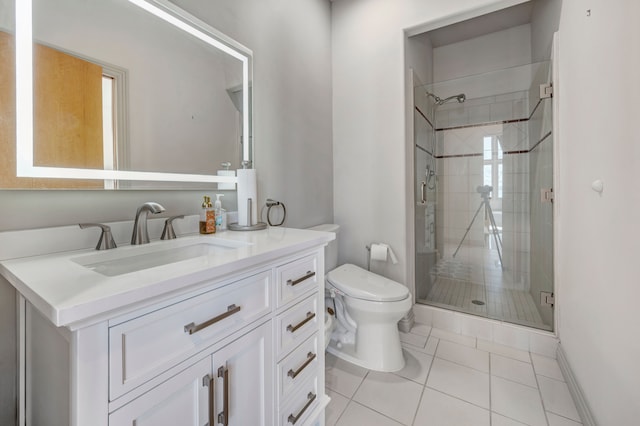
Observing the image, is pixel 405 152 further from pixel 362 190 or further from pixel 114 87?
pixel 114 87

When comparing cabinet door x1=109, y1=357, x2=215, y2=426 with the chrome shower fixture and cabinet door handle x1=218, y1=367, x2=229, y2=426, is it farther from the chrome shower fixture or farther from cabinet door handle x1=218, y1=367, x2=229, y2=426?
the chrome shower fixture

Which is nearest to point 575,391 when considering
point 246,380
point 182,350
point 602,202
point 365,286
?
point 602,202

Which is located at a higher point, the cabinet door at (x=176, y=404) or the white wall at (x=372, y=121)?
the white wall at (x=372, y=121)

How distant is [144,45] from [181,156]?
44 cm

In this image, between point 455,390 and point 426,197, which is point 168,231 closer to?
point 455,390

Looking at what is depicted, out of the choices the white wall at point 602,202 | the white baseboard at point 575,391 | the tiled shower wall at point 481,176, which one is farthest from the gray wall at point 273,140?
the white baseboard at point 575,391

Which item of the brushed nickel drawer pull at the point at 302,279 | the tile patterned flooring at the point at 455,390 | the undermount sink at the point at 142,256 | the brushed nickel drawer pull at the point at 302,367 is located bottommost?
the tile patterned flooring at the point at 455,390

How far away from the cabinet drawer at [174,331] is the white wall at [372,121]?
155cm

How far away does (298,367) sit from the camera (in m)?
1.04

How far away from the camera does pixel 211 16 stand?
4.46 ft

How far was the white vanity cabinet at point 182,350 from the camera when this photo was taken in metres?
0.51

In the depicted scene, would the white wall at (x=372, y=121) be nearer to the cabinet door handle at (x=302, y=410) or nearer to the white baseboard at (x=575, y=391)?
the white baseboard at (x=575, y=391)

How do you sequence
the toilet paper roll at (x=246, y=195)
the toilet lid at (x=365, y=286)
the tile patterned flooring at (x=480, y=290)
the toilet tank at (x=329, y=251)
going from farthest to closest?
the tile patterned flooring at (x=480, y=290) → the toilet tank at (x=329, y=251) → the toilet lid at (x=365, y=286) → the toilet paper roll at (x=246, y=195)

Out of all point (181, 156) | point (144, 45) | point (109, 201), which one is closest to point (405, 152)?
point (181, 156)
